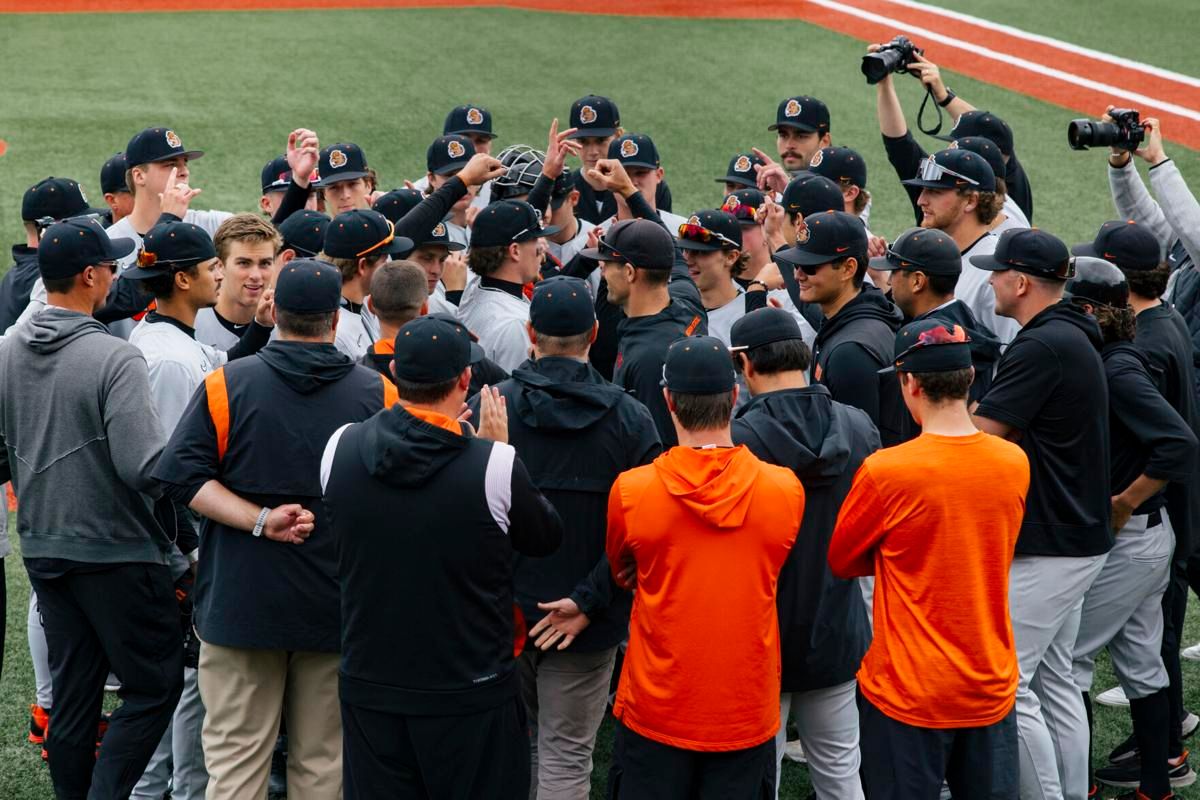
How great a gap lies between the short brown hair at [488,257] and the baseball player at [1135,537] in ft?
6.25

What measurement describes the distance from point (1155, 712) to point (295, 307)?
114 inches

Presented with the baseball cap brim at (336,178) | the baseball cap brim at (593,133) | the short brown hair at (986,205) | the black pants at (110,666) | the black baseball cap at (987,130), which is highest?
the black baseball cap at (987,130)

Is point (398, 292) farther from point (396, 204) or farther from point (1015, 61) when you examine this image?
point (1015, 61)

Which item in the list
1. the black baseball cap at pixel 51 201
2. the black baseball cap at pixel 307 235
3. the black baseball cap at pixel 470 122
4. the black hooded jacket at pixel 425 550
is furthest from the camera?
the black baseball cap at pixel 470 122

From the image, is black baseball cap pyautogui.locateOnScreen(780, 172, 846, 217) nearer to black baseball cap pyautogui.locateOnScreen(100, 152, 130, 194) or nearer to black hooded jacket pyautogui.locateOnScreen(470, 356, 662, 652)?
black hooded jacket pyautogui.locateOnScreen(470, 356, 662, 652)

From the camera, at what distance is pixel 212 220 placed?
A: 5.88 metres

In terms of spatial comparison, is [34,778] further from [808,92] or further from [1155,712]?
[808,92]

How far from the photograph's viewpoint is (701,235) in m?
4.71

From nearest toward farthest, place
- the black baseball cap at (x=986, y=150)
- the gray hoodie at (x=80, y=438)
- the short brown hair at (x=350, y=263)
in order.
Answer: the gray hoodie at (x=80, y=438) < the short brown hair at (x=350, y=263) < the black baseball cap at (x=986, y=150)

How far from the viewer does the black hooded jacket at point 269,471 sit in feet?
11.2

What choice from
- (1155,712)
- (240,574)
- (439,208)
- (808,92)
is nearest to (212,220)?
(439,208)

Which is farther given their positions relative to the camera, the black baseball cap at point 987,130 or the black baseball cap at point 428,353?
the black baseball cap at point 987,130

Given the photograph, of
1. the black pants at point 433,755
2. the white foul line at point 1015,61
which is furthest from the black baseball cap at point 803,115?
the white foul line at point 1015,61

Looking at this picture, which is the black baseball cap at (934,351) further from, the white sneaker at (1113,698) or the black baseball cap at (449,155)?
the black baseball cap at (449,155)
